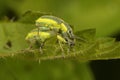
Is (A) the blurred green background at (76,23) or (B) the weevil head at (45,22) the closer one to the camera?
(B) the weevil head at (45,22)

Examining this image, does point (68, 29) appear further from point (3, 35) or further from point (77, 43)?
point (3, 35)

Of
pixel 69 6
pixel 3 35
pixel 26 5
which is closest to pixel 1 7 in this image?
pixel 26 5

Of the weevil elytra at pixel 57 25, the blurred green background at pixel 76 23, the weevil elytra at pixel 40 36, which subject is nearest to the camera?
the weevil elytra at pixel 40 36

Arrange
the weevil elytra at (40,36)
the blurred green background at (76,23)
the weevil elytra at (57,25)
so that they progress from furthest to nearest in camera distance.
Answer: the blurred green background at (76,23)
the weevil elytra at (57,25)
the weevil elytra at (40,36)

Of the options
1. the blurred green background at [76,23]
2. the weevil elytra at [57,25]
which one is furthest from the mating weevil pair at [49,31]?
the blurred green background at [76,23]

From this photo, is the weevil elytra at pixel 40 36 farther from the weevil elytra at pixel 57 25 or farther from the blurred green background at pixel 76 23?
the blurred green background at pixel 76 23

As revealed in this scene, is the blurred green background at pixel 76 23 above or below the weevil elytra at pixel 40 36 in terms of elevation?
below

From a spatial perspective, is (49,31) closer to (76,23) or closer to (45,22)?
(45,22)

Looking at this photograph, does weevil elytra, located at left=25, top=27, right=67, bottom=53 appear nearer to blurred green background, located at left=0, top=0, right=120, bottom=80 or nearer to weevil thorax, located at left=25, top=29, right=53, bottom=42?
weevil thorax, located at left=25, top=29, right=53, bottom=42
